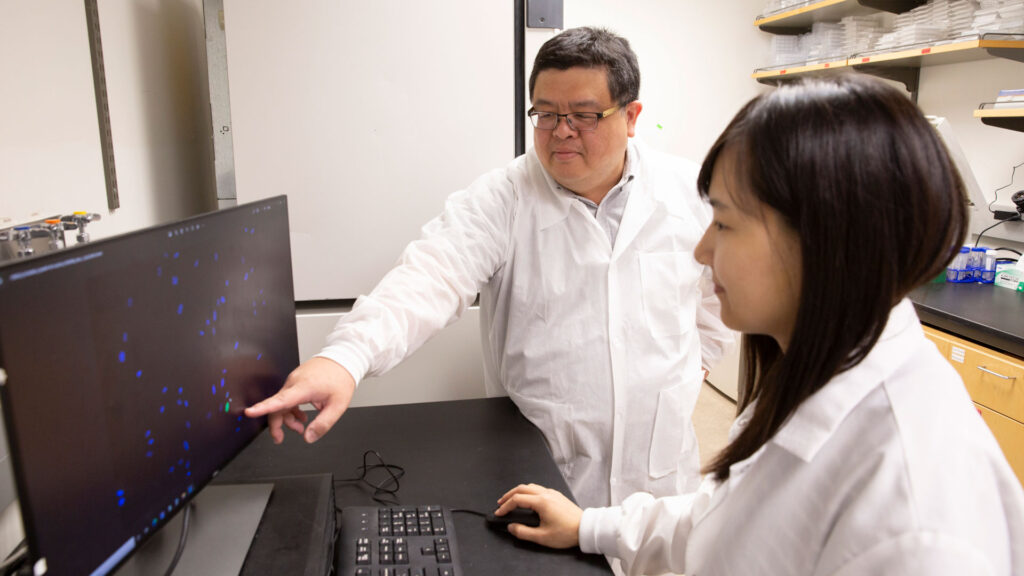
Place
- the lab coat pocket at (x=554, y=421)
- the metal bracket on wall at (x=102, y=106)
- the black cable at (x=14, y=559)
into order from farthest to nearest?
the lab coat pocket at (x=554, y=421)
the metal bracket on wall at (x=102, y=106)
the black cable at (x=14, y=559)

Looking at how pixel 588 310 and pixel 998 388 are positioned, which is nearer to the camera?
pixel 588 310

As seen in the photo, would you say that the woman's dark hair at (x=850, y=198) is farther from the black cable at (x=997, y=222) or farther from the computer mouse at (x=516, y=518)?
the black cable at (x=997, y=222)

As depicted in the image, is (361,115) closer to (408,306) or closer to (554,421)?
→ (408,306)

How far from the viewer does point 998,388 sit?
181 centimetres

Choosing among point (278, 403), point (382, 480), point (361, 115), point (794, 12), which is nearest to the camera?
point (278, 403)

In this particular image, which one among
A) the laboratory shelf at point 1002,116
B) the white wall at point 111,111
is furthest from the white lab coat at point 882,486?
the laboratory shelf at point 1002,116

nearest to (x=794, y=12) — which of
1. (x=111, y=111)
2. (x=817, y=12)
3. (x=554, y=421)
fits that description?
(x=817, y=12)

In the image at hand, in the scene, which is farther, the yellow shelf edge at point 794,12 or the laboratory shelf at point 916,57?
the yellow shelf edge at point 794,12

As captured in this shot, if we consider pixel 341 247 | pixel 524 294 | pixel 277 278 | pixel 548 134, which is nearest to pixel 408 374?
pixel 341 247

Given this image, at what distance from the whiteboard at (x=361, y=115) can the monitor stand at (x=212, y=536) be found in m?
0.99

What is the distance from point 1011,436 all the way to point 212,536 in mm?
1969

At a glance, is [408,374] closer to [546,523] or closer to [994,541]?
[546,523]

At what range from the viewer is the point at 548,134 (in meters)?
1.43

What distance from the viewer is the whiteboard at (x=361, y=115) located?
5.59ft
